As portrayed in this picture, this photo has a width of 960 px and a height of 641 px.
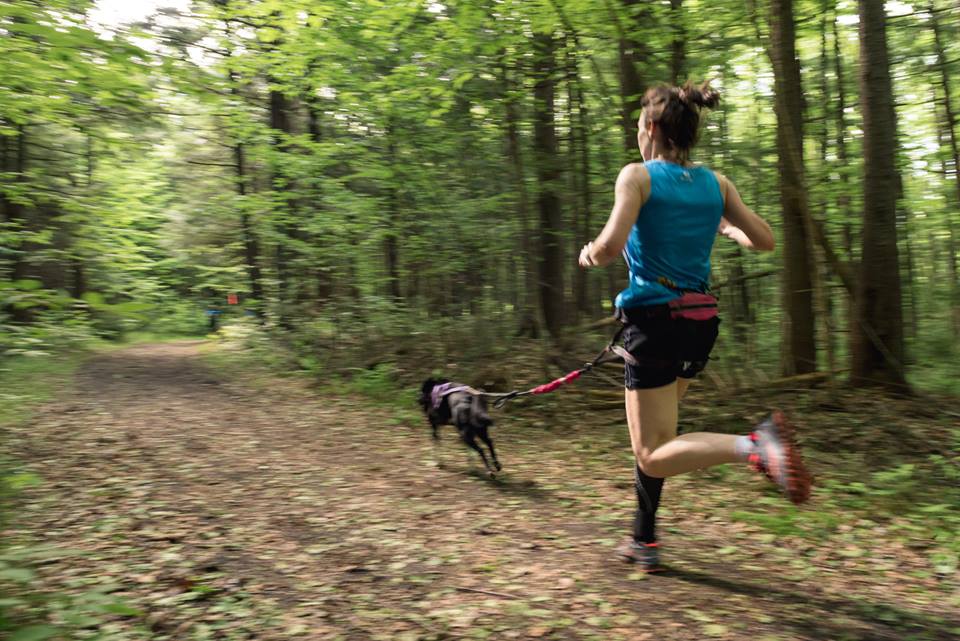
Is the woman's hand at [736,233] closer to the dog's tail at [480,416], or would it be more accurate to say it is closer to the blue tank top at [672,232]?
the blue tank top at [672,232]

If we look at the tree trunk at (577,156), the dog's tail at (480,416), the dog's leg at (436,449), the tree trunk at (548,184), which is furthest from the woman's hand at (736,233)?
the tree trunk at (577,156)

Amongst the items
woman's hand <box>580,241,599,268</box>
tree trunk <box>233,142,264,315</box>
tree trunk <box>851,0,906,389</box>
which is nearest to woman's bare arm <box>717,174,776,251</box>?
woman's hand <box>580,241,599,268</box>

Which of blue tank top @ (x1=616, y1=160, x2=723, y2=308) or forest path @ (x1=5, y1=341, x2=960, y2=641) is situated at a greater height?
blue tank top @ (x1=616, y1=160, x2=723, y2=308)

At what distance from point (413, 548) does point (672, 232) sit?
2.41m

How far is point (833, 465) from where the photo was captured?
538 cm

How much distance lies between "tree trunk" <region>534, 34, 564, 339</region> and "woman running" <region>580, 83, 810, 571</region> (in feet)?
18.5

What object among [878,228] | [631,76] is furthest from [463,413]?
[631,76]

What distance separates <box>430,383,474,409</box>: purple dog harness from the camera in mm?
5966

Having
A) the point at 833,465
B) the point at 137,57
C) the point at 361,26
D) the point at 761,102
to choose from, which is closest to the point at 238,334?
the point at 361,26

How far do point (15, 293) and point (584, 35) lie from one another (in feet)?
21.8

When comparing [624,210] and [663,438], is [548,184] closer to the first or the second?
[624,210]

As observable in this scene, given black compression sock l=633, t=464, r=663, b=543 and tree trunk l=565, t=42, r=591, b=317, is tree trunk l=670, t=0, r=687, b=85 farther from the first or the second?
black compression sock l=633, t=464, r=663, b=543

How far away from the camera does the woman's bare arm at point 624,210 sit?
2.89m

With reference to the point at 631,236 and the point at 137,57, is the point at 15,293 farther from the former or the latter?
the point at 137,57
